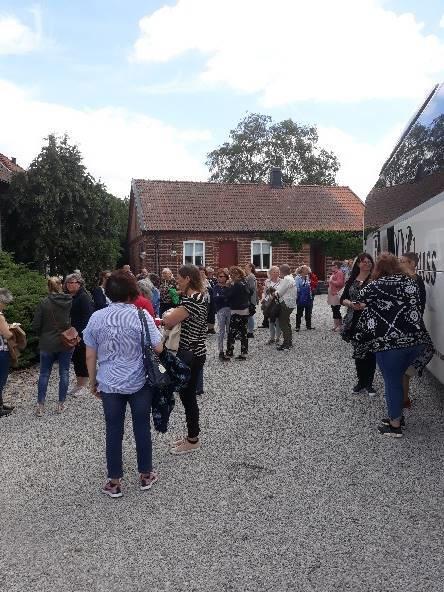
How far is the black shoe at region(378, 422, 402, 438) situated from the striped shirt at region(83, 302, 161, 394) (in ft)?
9.29

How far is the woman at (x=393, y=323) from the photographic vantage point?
5.79 m

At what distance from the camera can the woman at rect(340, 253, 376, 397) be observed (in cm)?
770

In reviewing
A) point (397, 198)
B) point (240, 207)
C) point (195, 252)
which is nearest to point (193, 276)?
point (397, 198)

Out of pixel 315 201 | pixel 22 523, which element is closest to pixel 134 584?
pixel 22 523

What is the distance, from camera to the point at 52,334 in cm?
742

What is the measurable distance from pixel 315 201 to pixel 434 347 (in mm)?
31172

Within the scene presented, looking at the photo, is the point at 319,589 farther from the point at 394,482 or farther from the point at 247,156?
the point at 247,156

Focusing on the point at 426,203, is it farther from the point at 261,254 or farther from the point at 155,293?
the point at 261,254

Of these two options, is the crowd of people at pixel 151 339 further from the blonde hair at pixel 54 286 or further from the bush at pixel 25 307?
the bush at pixel 25 307

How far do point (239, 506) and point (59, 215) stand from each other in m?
20.2

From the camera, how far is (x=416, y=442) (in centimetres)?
590

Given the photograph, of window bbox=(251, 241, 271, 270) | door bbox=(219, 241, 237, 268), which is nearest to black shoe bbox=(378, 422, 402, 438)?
door bbox=(219, 241, 237, 268)

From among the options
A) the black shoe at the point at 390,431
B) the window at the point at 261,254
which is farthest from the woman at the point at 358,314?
the window at the point at 261,254

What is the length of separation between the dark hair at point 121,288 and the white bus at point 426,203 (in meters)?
3.37
